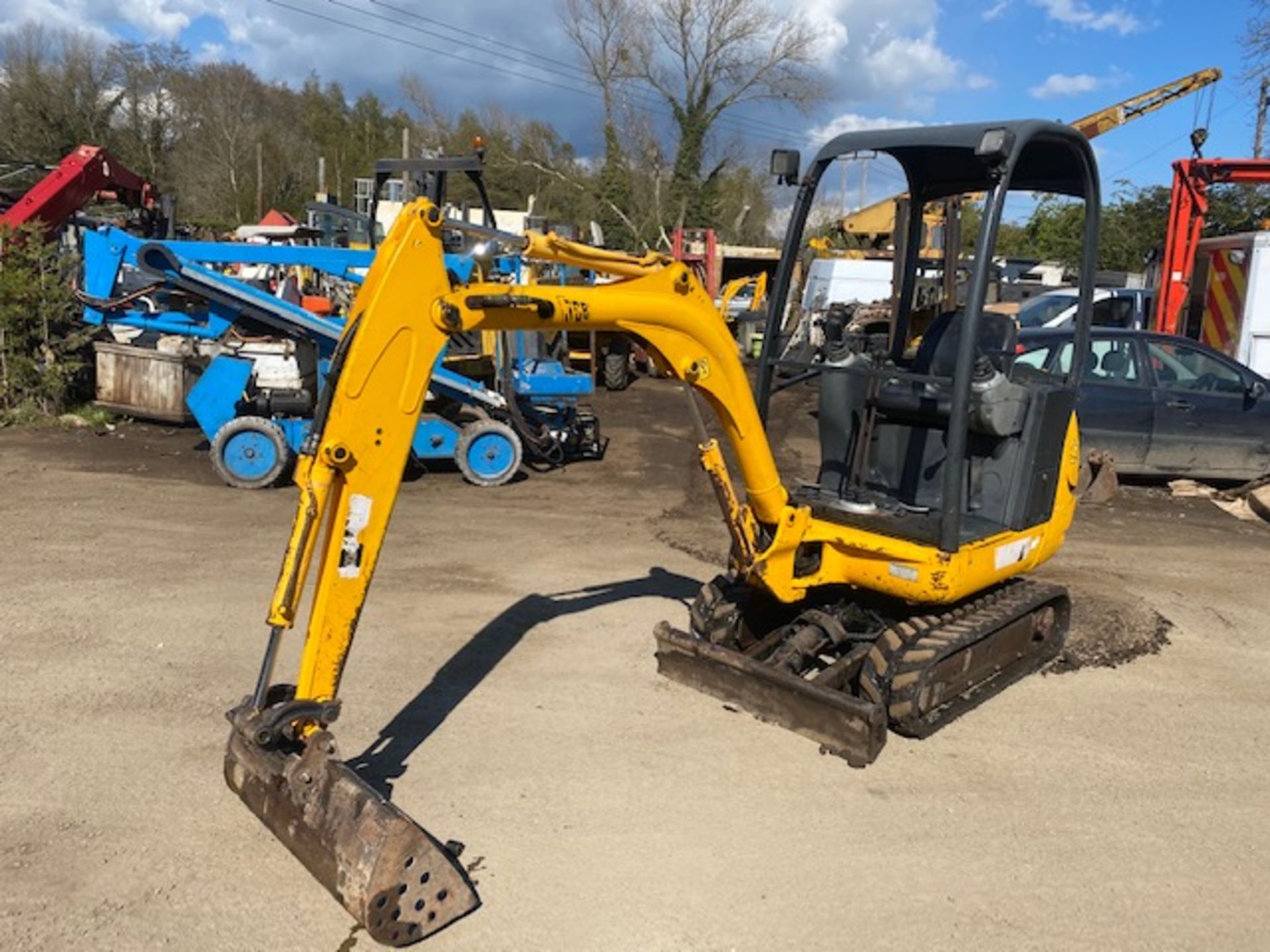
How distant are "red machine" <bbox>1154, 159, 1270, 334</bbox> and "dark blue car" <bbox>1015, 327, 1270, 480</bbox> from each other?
3.08 m

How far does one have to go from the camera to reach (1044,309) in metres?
14.9

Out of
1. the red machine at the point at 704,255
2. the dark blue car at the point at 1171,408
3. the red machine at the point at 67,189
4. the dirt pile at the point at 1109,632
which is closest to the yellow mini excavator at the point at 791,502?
the dirt pile at the point at 1109,632

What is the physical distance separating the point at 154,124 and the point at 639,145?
2077 centimetres

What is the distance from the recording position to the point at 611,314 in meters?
4.07

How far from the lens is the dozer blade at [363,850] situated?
3.18 meters

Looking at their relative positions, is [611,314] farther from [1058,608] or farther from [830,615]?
[1058,608]

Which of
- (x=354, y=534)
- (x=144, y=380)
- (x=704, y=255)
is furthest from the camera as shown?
(x=704, y=255)

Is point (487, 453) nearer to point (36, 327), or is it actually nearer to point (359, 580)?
point (36, 327)

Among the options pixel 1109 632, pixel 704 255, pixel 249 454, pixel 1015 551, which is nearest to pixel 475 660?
pixel 1015 551

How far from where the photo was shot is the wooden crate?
A: 1041cm

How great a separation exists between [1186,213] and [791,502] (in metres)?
11.1

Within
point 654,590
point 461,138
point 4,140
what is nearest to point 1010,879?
point 654,590

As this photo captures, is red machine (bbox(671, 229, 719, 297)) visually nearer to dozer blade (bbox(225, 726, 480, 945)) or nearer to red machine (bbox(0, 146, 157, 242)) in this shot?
red machine (bbox(0, 146, 157, 242))

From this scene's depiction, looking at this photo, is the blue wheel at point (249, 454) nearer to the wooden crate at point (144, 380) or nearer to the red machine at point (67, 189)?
the wooden crate at point (144, 380)
